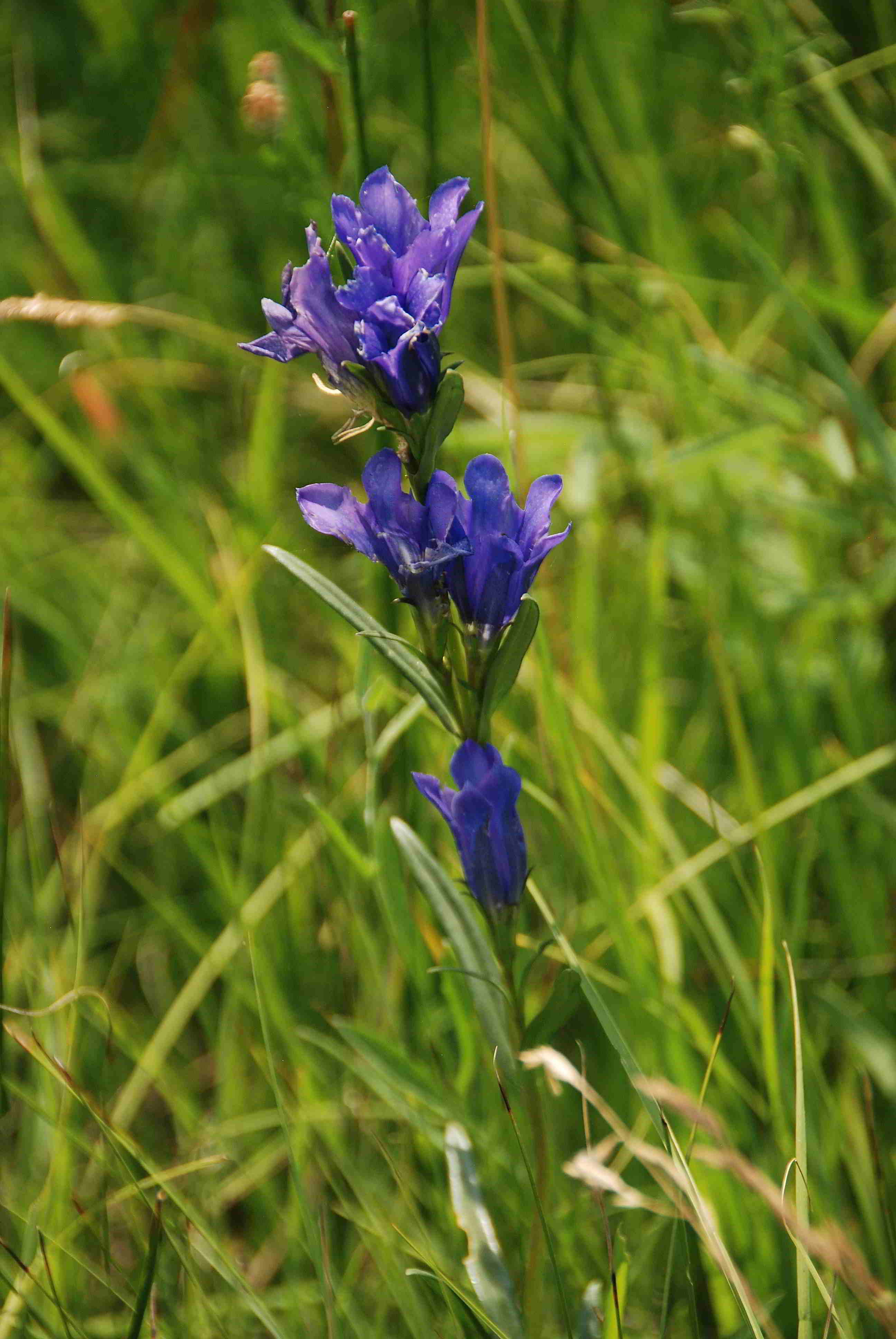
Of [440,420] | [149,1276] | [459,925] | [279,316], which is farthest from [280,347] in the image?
[149,1276]

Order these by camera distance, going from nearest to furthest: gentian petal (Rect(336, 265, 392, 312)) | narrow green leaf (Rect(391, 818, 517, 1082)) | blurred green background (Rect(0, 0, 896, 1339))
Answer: gentian petal (Rect(336, 265, 392, 312))
narrow green leaf (Rect(391, 818, 517, 1082))
blurred green background (Rect(0, 0, 896, 1339))

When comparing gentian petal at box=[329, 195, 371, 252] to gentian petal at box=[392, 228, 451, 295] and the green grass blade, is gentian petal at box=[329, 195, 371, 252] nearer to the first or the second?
gentian petal at box=[392, 228, 451, 295]

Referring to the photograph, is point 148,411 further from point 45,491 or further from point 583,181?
point 583,181

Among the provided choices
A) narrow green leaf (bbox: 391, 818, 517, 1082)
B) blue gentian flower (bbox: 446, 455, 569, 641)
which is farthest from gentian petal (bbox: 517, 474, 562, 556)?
narrow green leaf (bbox: 391, 818, 517, 1082)

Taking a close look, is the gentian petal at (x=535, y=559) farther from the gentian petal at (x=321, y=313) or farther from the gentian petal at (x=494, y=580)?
the gentian petal at (x=321, y=313)

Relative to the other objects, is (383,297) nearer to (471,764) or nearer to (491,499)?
(491,499)

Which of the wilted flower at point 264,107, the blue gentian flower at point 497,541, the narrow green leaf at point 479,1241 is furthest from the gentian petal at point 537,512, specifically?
the wilted flower at point 264,107

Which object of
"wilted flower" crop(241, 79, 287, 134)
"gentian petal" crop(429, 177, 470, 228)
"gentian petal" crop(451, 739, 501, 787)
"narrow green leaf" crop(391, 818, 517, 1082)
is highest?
"gentian petal" crop(429, 177, 470, 228)

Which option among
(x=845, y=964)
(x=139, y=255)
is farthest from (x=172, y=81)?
(x=845, y=964)
